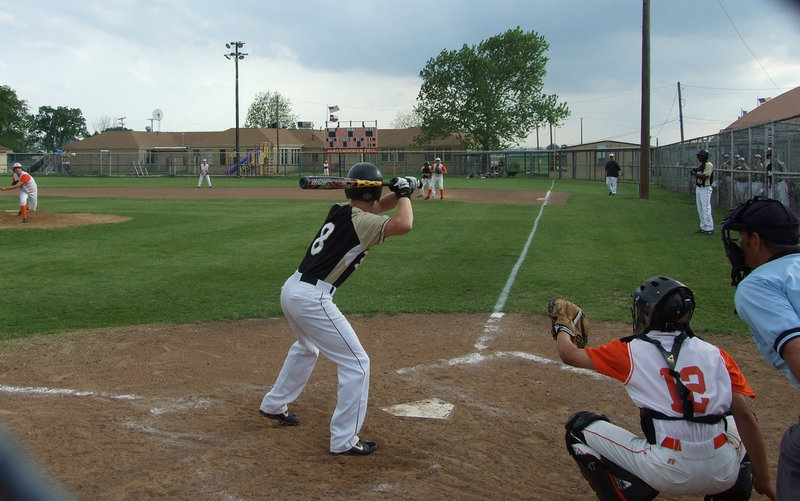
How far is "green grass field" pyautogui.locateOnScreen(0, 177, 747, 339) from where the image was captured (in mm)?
8773

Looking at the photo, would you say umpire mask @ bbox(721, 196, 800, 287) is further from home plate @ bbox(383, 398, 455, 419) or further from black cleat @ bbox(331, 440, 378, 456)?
home plate @ bbox(383, 398, 455, 419)

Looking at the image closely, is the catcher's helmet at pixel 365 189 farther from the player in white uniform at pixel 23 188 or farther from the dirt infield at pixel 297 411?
the player in white uniform at pixel 23 188

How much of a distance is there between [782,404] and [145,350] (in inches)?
242

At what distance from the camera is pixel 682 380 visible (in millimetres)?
3113

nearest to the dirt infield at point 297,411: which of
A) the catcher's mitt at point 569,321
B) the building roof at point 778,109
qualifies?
the catcher's mitt at point 569,321

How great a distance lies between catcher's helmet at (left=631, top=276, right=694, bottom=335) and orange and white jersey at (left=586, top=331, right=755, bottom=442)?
0.06 meters

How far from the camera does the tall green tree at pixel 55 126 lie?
93.9m

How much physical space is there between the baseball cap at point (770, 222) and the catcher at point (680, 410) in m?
0.43

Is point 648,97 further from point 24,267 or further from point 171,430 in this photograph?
point 171,430

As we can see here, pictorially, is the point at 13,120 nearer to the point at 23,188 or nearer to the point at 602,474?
the point at 23,188

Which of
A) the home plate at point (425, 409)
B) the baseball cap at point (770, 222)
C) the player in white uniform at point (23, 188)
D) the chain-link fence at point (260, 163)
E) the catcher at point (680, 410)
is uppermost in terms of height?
the chain-link fence at point (260, 163)

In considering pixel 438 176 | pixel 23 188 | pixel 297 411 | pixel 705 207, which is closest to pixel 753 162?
pixel 705 207

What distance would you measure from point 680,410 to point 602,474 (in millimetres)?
587

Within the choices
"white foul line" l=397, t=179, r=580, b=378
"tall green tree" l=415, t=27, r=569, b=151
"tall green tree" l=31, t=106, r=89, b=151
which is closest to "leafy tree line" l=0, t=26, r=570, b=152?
"tall green tree" l=415, t=27, r=569, b=151
